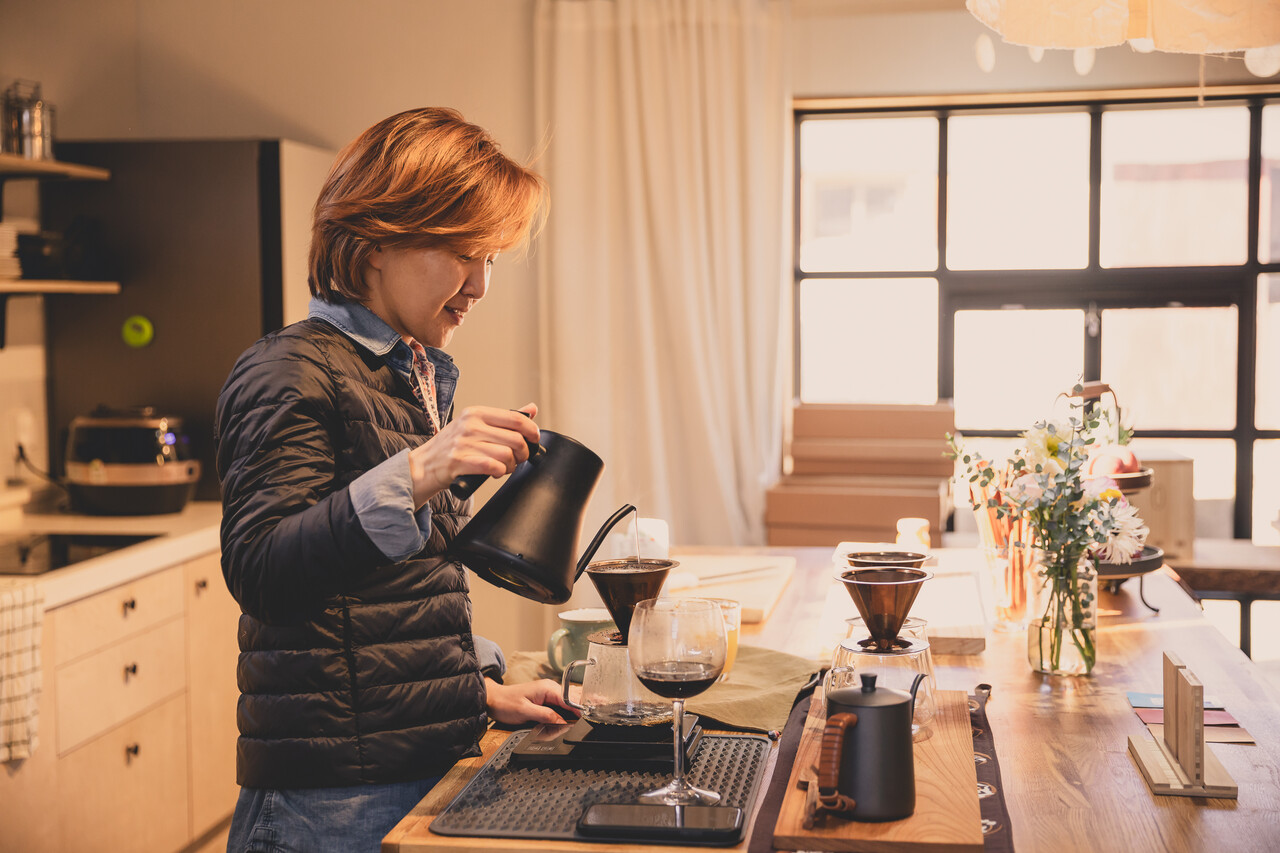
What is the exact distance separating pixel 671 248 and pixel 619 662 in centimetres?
241

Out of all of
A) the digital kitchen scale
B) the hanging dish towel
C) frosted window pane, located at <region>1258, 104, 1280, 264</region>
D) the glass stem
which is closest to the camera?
the glass stem

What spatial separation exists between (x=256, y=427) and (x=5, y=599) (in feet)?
4.57

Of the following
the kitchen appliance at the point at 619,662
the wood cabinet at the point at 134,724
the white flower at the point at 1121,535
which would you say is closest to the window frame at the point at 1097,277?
the white flower at the point at 1121,535

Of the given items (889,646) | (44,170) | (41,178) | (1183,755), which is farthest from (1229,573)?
(41,178)

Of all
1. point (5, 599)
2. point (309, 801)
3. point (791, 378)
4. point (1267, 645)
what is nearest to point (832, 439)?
point (791, 378)

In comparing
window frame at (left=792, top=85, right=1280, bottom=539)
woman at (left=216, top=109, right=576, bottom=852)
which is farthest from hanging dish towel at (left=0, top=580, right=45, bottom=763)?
window frame at (left=792, top=85, right=1280, bottom=539)

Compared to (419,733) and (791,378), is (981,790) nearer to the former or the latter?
(419,733)

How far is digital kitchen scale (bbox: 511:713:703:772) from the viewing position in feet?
3.95

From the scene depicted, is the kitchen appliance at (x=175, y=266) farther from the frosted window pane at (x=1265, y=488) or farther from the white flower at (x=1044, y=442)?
the frosted window pane at (x=1265, y=488)

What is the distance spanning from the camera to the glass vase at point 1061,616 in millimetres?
1694

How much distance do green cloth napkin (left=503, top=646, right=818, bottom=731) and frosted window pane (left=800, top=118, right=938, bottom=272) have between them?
2.21m

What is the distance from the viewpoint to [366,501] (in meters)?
1.10

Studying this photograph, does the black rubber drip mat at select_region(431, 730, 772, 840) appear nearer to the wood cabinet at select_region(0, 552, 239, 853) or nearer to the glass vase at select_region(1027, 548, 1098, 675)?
the glass vase at select_region(1027, 548, 1098, 675)

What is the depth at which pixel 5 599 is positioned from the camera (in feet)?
7.30
